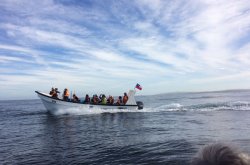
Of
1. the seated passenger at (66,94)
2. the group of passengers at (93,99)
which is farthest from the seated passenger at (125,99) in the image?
the seated passenger at (66,94)

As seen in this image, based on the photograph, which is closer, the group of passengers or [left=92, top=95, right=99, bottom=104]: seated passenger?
the group of passengers

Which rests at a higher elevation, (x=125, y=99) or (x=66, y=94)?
(x=66, y=94)

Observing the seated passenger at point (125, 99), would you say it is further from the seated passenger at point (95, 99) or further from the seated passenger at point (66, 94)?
the seated passenger at point (66, 94)

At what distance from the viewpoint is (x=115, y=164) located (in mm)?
9617

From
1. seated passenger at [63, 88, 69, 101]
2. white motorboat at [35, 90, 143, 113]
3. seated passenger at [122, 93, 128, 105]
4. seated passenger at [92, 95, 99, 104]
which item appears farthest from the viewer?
seated passenger at [122, 93, 128, 105]

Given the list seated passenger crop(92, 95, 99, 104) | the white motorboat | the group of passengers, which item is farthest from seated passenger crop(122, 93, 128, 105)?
seated passenger crop(92, 95, 99, 104)

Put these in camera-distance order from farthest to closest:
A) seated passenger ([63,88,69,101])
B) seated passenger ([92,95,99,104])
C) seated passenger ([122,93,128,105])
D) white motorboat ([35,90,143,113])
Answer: seated passenger ([122,93,128,105]) → seated passenger ([92,95,99,104]) → seated passenger ([63,88,69,101]) → white motorboat ([35,90,143,113])

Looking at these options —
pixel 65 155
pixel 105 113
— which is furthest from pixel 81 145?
pixel 105 113

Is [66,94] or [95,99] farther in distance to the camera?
[95,99]

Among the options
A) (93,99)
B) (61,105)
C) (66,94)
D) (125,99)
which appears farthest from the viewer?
(125,99)

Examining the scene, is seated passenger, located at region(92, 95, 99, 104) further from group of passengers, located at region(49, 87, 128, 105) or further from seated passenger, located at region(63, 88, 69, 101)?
seated passenger, located at region(63, 88, 69, 101)

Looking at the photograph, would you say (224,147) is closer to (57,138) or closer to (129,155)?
(129,155)

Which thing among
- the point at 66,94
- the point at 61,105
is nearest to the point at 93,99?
the point at 66,94

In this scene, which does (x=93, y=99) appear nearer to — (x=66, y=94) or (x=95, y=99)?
(x=95, y=99)
